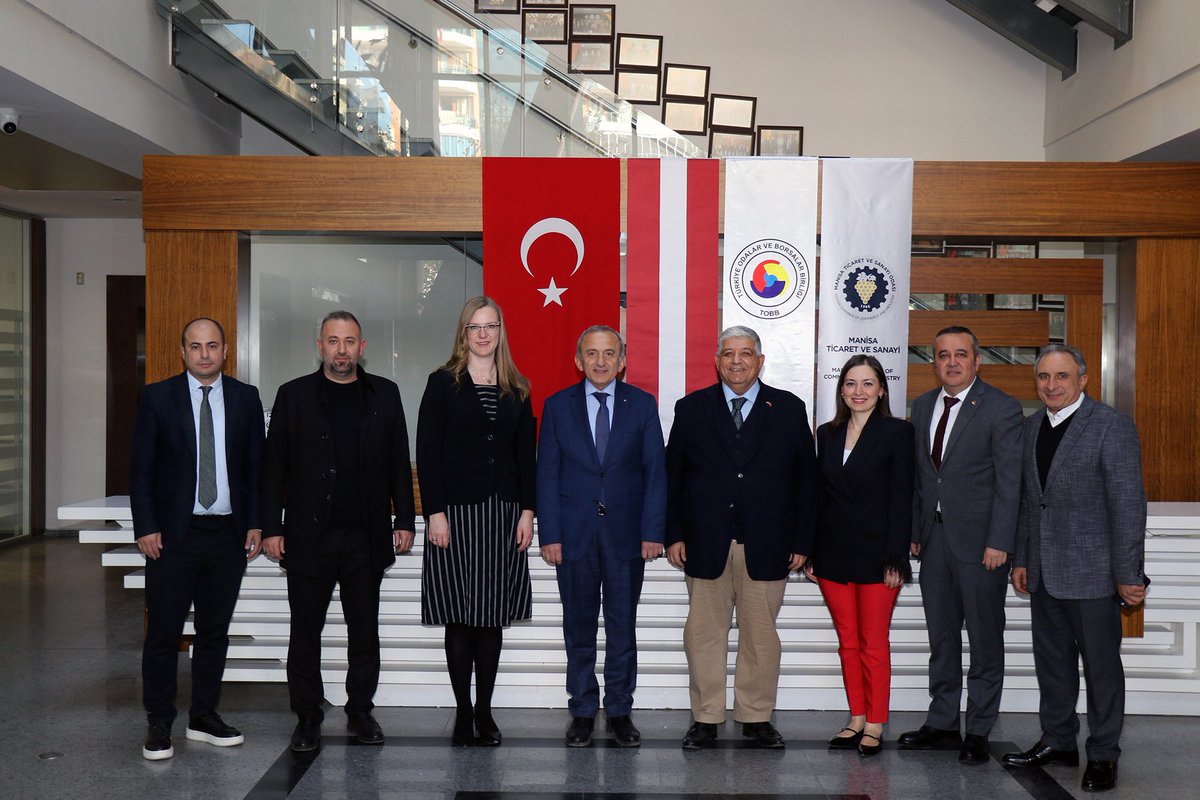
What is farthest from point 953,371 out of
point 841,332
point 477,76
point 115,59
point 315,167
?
point 115,59

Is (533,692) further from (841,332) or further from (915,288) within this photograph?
(915,288)

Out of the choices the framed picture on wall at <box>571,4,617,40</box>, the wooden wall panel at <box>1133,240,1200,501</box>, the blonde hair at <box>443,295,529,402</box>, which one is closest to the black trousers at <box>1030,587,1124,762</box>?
the blonde hair at <box>443,295,529,402</box>

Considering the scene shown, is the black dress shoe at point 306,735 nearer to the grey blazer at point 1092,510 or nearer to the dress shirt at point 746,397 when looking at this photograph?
the dress shirt at point 746,397

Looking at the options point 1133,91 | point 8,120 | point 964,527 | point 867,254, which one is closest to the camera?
point 964,527

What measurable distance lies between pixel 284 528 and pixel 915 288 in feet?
12.3

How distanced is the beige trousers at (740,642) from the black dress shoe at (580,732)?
1.39 ft

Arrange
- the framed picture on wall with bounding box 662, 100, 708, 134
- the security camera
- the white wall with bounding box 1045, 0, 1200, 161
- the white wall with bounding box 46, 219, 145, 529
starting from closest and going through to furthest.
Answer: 1. the security camera
2. the white wall with bounding box 1045, 0, 1200, 161
3. the framed picture on wall with bounding box 662, 100, 708, 134
4. the white wall with bounding box 46, 219, 145, 529

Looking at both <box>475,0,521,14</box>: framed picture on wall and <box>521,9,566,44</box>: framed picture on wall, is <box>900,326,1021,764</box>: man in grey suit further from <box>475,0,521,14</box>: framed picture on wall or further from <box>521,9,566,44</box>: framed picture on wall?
<box>475,0,521,14</box>: framed picture on wall

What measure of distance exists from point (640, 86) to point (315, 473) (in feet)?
21.0

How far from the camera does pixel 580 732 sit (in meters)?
3.95

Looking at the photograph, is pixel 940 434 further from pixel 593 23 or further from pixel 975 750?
pixel 593 23

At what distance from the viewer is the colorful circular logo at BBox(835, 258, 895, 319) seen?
5.45 m

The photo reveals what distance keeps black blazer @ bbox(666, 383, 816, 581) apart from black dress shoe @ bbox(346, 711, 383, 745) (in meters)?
1.39

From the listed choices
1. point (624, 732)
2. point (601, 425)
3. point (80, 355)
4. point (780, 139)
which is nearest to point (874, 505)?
point (601, 425)
